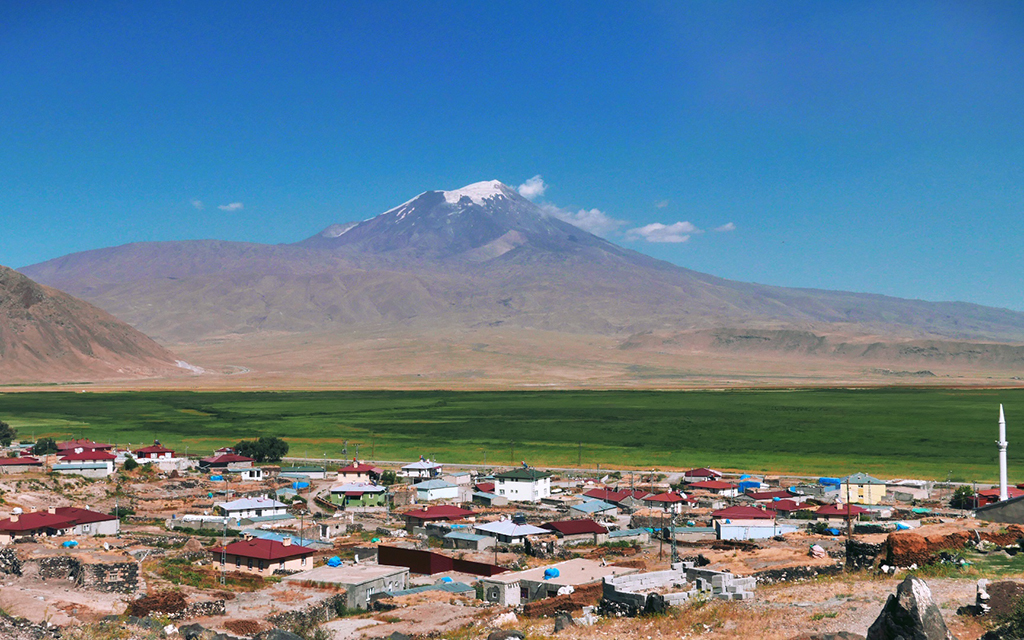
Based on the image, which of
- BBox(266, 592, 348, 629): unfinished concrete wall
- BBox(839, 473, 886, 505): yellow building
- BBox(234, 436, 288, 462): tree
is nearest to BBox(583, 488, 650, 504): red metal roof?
BBox(839, 473, 886, 505): yellow building

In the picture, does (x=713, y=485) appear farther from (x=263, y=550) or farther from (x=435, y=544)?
(x=263, y=550)

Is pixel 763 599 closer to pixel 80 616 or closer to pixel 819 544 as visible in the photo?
pixel 819 544

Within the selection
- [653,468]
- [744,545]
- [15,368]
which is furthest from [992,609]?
[15,368]

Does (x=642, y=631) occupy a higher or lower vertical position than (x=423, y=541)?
higher

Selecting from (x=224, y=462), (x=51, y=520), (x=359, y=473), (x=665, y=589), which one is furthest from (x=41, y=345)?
(x=665, y=589)

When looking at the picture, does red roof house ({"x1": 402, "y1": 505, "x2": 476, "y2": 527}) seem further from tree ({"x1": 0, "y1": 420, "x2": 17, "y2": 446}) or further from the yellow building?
tree ({"x1": 0, "y1": 420, "x2": 17, "y2": 446})

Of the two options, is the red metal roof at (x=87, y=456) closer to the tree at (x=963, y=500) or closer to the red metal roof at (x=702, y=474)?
the red metal roof at (x=702, y=474)
